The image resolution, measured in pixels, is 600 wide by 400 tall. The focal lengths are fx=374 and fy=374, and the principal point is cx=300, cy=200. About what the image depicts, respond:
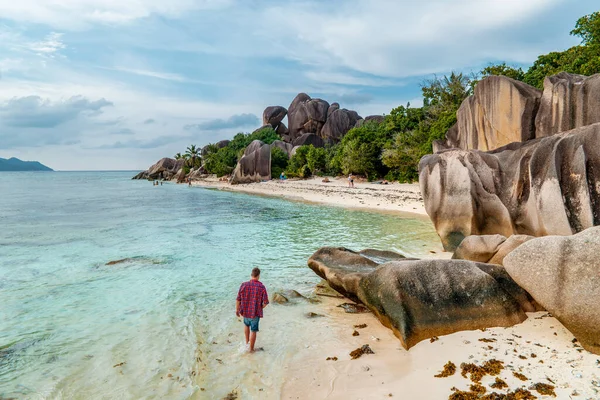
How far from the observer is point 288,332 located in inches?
259

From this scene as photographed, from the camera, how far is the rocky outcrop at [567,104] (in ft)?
37.8

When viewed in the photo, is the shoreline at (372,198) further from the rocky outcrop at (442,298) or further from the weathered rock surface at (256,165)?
the weathered rock surface at (256,165)

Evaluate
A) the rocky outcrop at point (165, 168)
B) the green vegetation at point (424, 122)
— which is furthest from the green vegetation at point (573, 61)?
the rocky outcrop at point (165, 168)

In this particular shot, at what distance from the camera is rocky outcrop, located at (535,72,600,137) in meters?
11.5

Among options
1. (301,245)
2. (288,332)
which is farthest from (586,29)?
(288,332)

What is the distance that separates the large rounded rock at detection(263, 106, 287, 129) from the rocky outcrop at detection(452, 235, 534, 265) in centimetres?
7592

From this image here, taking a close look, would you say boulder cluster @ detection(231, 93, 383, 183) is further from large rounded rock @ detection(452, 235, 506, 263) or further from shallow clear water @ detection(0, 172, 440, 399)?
large rounded rock @ detection(452, 235, 506, 263)

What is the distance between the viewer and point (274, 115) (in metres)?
81.8

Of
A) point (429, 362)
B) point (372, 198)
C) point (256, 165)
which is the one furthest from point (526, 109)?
point (256, 165)

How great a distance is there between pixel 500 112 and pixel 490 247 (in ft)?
29.5

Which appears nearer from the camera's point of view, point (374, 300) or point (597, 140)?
point (374, 300)

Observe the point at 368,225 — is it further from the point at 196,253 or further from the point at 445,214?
the point at 196,253

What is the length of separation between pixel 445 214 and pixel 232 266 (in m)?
6.77

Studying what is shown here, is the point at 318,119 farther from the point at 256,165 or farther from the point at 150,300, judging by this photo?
the point at 150,300
